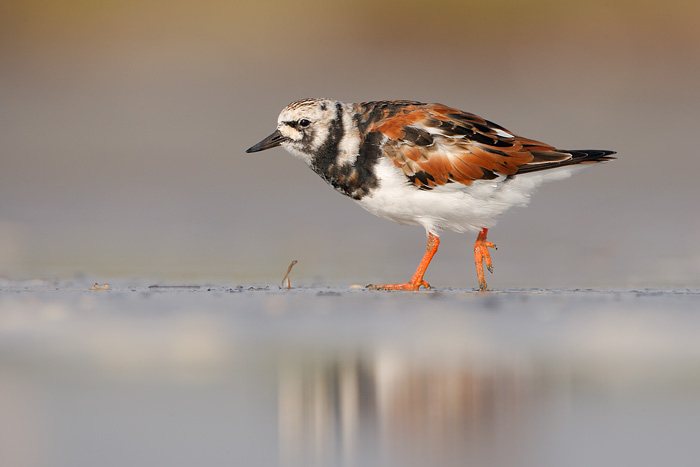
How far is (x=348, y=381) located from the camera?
399 cm

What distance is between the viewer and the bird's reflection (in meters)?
3.19

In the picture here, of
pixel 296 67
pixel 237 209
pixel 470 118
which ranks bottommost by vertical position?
pixel 237 209

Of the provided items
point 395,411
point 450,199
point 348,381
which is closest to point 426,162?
point 450,199

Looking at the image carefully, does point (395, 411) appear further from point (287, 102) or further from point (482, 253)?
point (287, 102)

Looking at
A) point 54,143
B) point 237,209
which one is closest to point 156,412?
point 237,209

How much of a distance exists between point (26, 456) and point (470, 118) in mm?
4704

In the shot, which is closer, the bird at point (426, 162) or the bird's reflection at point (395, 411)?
the bird's reflection at point (395, 411)

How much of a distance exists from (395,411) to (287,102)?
951 centimetres

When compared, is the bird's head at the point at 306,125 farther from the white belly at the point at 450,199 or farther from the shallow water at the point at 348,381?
the shallow water at the point at 348,381

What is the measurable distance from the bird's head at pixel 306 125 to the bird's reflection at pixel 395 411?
2855mm

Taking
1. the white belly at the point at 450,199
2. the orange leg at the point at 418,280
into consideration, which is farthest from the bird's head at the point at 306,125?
the orange leg at the point at 418,280

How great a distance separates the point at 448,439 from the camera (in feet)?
10.9

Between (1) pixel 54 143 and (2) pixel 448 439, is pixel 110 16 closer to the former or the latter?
(1) pixel 54 143

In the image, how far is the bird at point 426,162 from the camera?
21.9 ft
